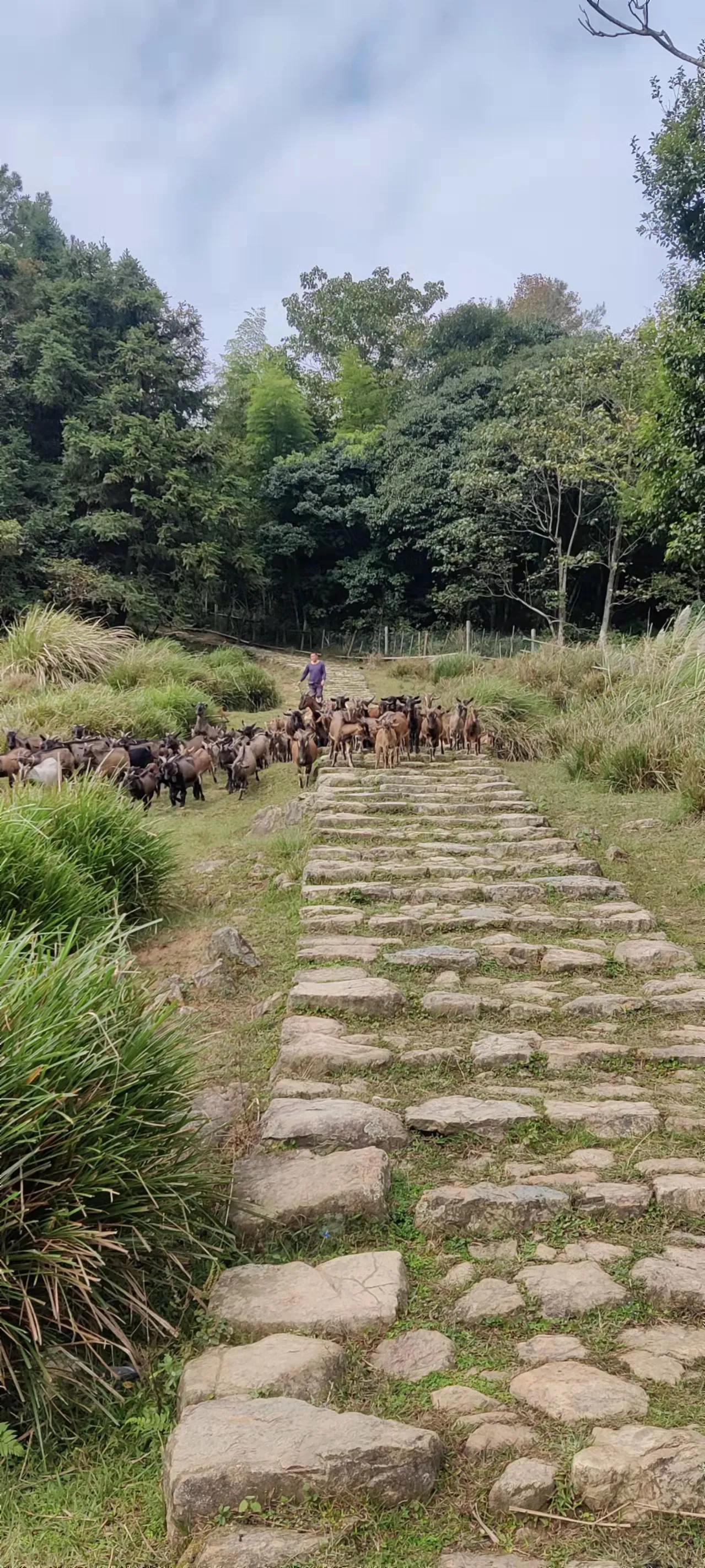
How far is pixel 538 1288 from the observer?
206 centimetres

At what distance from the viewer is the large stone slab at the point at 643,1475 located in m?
1.51

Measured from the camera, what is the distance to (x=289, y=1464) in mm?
1564

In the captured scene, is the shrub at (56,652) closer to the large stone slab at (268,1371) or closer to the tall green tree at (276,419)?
the large stone slab at (268,1371)

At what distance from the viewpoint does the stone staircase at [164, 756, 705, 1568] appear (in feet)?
5.07

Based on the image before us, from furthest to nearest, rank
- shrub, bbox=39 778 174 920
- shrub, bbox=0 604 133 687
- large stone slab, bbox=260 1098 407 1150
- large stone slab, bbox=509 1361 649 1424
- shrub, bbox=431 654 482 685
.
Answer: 1. shrub, bbox=431 654 482 685
2. shrub, bbox=0 604 133 687
3. shrub, bbox=39 778 174 920
4. large stone slab, bbox=260 1098 407 1150
5. large stone slab, bbox=509 1361 649 1424

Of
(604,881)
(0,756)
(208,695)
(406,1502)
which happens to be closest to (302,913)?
(604,881)

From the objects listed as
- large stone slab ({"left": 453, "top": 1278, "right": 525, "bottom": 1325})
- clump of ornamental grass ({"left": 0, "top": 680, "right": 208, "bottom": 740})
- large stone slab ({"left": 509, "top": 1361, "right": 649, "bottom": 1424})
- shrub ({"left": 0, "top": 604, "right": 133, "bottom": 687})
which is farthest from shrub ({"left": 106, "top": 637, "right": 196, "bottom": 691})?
large stone slab ({"left": 509, "top": 1361, "right": 649, "bottom": 1424})

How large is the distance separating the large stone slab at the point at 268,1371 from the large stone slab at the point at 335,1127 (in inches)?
29.4

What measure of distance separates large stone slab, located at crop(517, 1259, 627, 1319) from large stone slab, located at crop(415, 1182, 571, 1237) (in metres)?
0.17

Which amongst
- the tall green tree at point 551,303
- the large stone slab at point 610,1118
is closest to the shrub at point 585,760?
the large stone slab at point 610,1118

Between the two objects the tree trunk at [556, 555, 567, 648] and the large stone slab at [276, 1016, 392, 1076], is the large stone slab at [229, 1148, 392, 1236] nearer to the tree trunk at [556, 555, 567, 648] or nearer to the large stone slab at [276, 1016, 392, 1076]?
the large stone slab at [276, 1016, 392, 1076]

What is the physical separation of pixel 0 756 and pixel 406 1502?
23.7 ft

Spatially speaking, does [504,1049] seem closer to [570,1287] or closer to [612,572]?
[570,1287]

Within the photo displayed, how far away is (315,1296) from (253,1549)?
0.61 m
